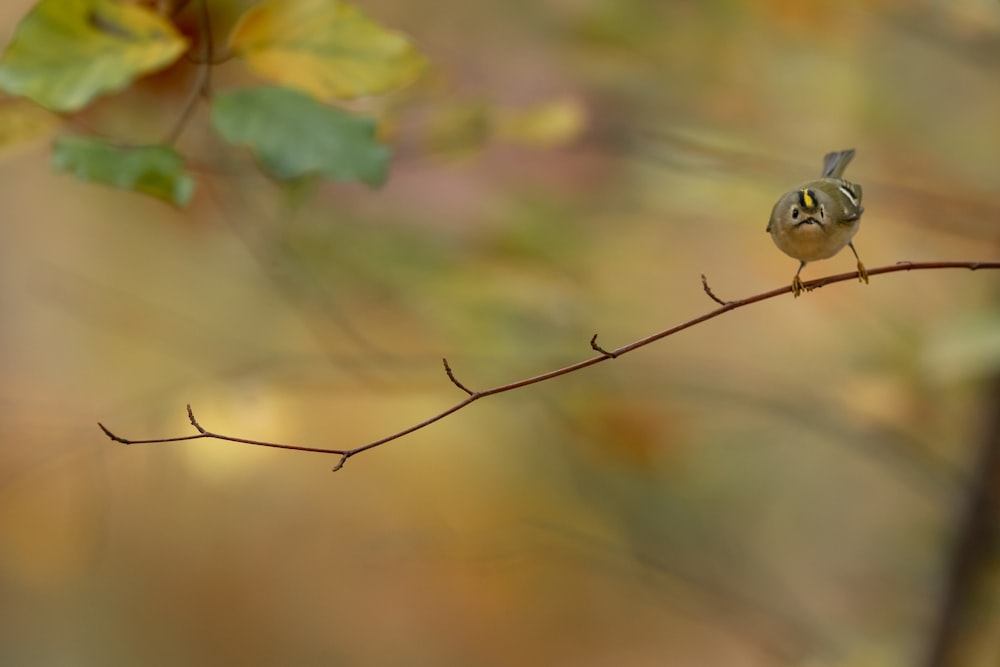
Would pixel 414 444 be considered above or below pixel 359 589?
above

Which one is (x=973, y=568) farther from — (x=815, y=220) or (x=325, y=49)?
(x=325, y=49)

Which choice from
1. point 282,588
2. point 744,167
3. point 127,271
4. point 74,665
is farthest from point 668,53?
point 74,665

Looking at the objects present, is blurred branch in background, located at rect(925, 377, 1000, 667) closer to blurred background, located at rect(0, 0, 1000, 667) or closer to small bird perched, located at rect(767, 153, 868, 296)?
blurred background, located at rect(0, 0, 1000, 667)

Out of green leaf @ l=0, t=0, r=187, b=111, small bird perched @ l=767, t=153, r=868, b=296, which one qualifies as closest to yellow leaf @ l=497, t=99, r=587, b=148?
small bird perched @ l=767, t=153, r=868, b=296

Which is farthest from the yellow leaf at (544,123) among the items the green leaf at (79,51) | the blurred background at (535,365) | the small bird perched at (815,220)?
the green leaf at (79,51)

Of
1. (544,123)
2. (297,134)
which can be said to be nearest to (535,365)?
(544,123)

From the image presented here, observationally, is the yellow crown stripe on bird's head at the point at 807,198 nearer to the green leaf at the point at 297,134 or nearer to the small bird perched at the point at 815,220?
the small bird perched at the point at 815,220

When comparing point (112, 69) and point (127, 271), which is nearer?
point (112, 69)

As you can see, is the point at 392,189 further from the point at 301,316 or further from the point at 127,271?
the point at 127,271
